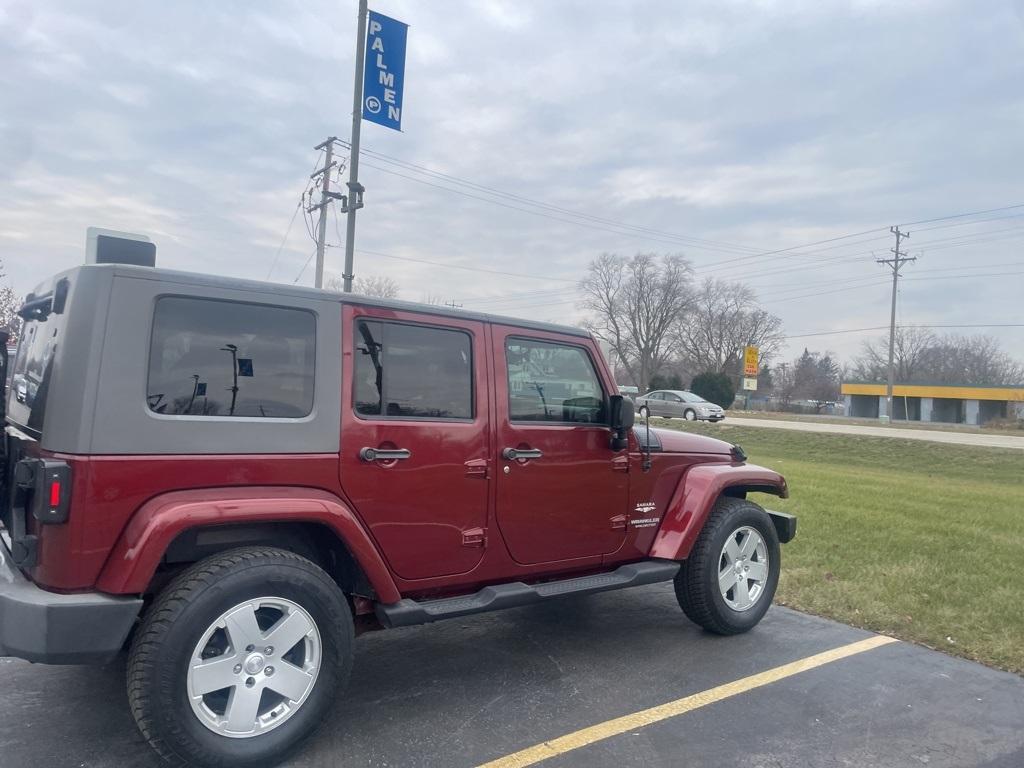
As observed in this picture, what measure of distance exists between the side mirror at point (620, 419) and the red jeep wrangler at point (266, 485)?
0.01 meters

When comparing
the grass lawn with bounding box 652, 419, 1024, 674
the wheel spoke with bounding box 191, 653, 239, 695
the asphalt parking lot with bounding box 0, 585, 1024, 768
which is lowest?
the asphalt parking lot with bounding box 0, 585, 1024, 768

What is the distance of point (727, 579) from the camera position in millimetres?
4836

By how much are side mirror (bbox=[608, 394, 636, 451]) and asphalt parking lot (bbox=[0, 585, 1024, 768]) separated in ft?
4.10

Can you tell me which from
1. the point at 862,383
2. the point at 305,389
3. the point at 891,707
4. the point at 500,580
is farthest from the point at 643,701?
the point at 862,383

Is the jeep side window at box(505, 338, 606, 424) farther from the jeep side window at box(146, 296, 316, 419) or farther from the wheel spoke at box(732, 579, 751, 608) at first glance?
the wheel spoke at box(732, 579, 751, 608)

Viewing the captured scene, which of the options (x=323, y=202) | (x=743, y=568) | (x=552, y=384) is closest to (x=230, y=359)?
(x=552, y=384)

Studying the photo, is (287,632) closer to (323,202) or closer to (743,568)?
(743,568)

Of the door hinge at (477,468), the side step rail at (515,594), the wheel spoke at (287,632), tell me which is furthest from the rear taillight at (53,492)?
the door hinge at (477,468)

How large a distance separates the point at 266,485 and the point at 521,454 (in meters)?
1.32

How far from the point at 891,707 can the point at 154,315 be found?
3.89m

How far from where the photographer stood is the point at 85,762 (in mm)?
3035

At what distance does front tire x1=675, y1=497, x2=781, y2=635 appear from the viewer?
4.67 m

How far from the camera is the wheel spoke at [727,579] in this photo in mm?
4783

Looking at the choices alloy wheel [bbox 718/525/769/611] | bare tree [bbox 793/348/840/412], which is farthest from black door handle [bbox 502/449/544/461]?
bare tree [bbox 793/348/840/412]
